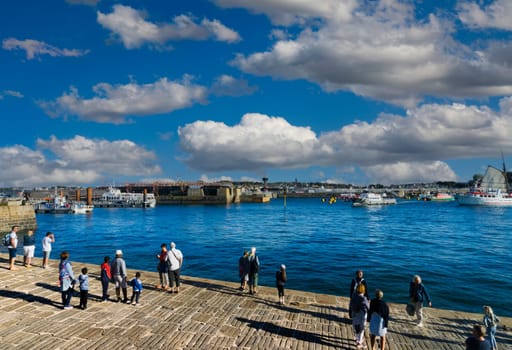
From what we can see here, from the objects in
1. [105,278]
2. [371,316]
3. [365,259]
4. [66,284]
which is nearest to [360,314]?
[371,316]

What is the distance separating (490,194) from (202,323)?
152743mm

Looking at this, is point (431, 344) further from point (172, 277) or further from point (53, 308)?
point (53, 308)

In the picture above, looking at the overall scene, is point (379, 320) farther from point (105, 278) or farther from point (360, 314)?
point (105, 278)

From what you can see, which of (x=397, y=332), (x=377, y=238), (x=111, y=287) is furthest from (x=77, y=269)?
(x=377, y=238)

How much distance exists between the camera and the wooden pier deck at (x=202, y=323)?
9.70 metres

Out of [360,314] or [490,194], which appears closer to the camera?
[360,314]

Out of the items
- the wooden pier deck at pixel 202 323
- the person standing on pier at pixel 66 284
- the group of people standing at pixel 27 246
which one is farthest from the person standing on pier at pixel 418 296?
the group of people standing at pixel 27 246

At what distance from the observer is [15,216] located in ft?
177

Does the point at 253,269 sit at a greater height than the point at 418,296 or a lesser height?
greater

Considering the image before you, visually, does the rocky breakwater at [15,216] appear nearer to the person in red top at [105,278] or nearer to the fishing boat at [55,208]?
the person in red top at [105,278]

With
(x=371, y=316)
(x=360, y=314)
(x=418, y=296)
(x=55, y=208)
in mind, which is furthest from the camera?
(x=55, y=208)

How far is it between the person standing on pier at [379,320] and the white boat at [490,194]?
147 meters

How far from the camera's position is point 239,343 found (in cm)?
966

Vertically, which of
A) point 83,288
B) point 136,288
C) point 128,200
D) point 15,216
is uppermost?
point 83,288
